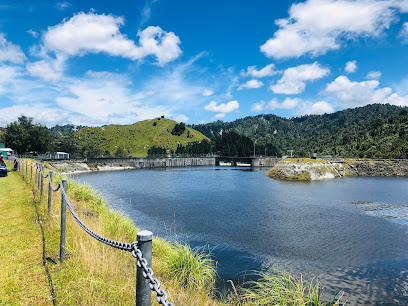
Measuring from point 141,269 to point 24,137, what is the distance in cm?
10427

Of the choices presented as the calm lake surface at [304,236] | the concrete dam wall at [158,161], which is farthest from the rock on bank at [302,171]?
the concrete dam wall at [158,161]

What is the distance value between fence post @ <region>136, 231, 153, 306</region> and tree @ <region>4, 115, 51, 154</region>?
10267cm

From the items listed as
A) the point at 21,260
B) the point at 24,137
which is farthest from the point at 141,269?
the point at 24,137

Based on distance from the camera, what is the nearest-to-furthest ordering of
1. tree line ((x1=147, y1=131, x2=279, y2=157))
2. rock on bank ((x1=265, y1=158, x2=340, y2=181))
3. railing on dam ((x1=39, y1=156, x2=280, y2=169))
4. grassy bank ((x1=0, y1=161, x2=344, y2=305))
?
grassy bank ((x1=0, y1=161, x2=344, y2=305)) → rock on bank ((x1=265, y1=158, x2=340, y2=181)) → railing on dam ((x1=39, y1=156, x2=280, y2=169)) → tree line ((x1=147, y1=131, x2=279, y2=157))

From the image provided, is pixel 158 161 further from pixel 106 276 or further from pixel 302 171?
pixel 106 276

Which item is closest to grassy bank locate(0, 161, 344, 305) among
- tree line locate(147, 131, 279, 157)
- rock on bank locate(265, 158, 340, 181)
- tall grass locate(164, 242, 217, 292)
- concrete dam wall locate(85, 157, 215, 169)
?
tall grass locate(164, 242, 217, 292)

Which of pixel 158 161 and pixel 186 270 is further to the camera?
pixel 158 161

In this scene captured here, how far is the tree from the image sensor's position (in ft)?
287

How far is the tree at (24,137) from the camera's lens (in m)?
87.4

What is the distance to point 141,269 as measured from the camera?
11.7 ft

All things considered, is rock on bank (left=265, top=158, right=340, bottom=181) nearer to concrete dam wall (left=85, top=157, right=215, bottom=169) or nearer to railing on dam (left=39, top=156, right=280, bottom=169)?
railing on dam (left=39, top=156, right=280, bottom=169)

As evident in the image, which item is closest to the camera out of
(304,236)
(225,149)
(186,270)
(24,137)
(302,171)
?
(186,270)

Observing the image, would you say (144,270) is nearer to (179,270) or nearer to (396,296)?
(179,270)

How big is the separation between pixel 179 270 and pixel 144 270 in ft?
25.2
